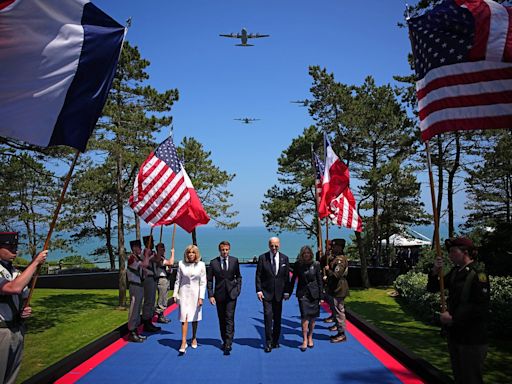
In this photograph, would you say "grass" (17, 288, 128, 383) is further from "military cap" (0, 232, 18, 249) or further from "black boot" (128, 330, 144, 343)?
"military cap" (0, 232, 18, 249)

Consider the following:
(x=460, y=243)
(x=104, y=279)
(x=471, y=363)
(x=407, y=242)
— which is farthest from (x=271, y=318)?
(x=407, y=242)

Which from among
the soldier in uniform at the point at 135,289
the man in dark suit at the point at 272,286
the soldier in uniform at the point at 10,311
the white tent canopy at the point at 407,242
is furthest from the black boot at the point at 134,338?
the white tent canopy at the point at 407,242

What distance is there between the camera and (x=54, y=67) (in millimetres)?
4832

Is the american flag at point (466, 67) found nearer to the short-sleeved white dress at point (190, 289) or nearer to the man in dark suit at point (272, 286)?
the man in dark suit at point (272, 286)

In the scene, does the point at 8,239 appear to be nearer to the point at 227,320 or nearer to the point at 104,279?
the point at 227,320

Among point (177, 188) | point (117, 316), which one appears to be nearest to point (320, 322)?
point (177, 188)

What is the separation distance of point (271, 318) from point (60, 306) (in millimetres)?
10330

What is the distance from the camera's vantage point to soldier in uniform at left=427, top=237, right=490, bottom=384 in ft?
14.8

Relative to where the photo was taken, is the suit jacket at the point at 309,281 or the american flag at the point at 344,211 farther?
the american flag at the point at 344,211

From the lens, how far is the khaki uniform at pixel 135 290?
867 cm

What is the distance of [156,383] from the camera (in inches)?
244

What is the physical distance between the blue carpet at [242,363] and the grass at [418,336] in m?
1.24

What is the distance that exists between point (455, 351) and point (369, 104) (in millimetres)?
18150

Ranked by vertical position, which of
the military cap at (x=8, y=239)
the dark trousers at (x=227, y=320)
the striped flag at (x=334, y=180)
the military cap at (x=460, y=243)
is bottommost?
the dark trousers at (x=227, y=320)
